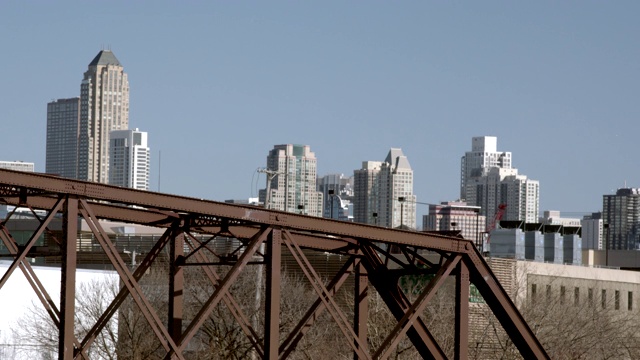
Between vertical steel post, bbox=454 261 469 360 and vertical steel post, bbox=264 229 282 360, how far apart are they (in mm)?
5683

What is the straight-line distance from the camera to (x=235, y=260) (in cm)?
2816

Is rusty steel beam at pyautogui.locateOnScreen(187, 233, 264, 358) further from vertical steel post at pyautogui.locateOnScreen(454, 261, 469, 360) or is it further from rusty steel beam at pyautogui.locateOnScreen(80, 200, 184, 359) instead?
vertical steel post at pyautogui.locateOnScreen(454, 261, 469, 360)

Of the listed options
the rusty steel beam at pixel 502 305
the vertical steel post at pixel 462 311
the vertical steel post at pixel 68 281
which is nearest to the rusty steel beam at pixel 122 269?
the vertical steel post at pixel 68 281

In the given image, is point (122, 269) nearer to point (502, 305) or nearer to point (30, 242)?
point (30, 242)

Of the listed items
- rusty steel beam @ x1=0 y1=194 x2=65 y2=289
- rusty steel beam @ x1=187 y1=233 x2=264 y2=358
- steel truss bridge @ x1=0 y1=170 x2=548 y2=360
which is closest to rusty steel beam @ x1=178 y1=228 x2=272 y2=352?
steel truss bridge @ x1=0 y1=170 x2=548 y2=360

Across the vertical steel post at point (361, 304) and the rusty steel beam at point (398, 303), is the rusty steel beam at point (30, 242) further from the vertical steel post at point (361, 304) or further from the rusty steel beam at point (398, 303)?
the vertical steel post at point (361, 304)

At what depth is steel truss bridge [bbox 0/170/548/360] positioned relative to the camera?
22953 millimetres

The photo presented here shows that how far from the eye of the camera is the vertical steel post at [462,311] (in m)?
30.3

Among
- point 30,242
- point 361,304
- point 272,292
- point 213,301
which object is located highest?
point 30,242

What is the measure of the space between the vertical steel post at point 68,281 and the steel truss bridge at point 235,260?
17 millimetres

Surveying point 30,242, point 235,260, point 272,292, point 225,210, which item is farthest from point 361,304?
point 30,242

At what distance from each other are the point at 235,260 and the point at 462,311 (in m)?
5.44

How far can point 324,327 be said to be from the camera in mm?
71312

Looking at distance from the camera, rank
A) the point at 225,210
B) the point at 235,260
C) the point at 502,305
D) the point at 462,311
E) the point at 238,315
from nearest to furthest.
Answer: the point at 225,210 → the point at 235,260 → the point at 238,315 → the point at 462,311 → the point at 502,305
